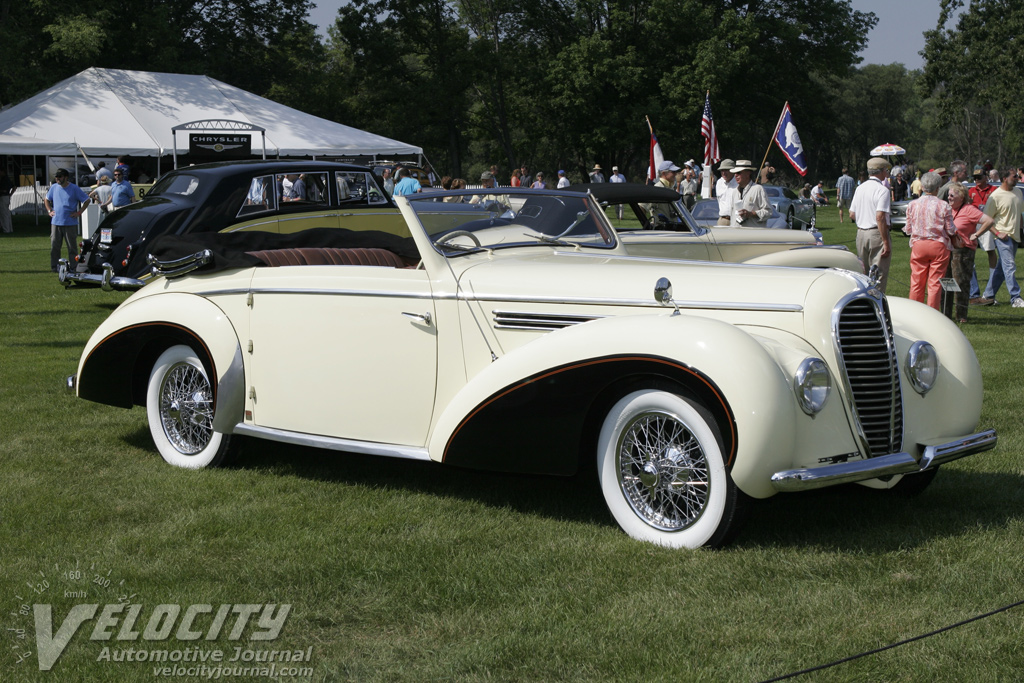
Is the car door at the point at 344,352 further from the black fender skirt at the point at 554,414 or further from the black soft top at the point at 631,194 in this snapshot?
the black soft top at the point at 631,194

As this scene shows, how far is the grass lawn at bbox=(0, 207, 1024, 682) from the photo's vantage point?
10.9 ft

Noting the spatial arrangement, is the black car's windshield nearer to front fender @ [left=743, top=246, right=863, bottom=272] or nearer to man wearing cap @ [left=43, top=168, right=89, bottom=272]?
man wearing cap @ [left=43, top=168, right=89, bottom=272]

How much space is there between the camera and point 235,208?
11.9 meters

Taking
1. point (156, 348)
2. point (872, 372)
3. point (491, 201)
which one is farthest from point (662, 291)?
point (156, 348)

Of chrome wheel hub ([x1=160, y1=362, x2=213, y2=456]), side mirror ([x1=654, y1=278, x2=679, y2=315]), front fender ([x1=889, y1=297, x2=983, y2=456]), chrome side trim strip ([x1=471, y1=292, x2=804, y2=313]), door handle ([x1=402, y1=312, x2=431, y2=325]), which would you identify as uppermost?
side mirror ([x1=654, y1=278, x2=679, y2=315])

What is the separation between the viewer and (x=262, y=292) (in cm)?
547

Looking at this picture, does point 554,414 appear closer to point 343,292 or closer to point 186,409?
point 343,292

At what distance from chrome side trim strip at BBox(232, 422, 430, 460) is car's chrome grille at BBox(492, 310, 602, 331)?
0.75 meters

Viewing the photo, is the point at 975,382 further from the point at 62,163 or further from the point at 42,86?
the point at 42,86

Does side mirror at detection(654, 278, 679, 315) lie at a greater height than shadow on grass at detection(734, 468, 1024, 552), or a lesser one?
greater

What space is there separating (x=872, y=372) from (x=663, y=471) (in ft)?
3.26

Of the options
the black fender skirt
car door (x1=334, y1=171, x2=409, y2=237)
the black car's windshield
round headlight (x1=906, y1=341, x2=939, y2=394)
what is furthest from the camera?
the black car's windshield

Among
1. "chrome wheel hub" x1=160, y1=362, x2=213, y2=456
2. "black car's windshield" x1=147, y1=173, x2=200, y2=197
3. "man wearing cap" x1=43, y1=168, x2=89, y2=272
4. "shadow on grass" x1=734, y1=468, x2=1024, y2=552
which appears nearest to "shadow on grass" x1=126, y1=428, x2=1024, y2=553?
"shadow on grass" x1=734, y1=468, x2=1024, y2=552

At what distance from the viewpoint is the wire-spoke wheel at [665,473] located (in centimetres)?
410
